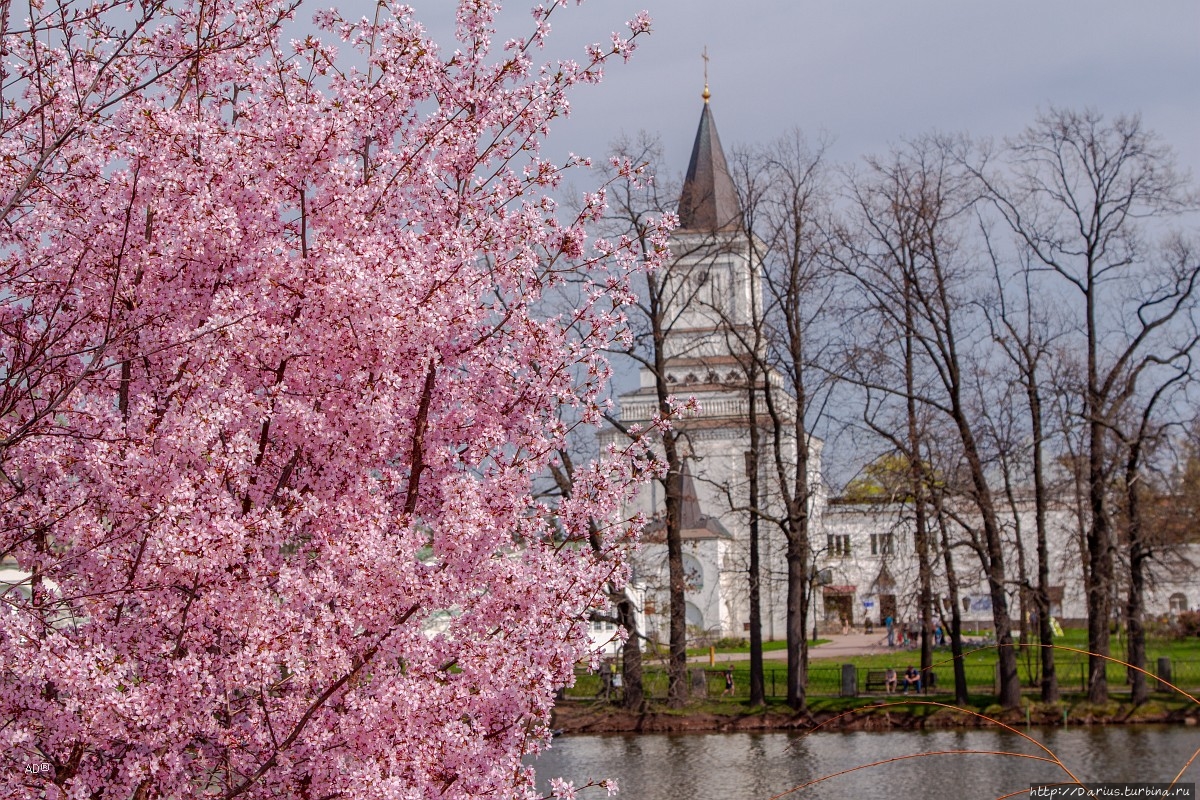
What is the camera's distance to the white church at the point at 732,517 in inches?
1454

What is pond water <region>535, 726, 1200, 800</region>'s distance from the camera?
23.2 m

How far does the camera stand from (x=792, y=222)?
37.3 m

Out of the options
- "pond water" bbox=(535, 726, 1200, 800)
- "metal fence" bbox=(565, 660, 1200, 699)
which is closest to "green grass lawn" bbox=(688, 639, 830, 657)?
"metal fence" bbox=(565, 660, 1200, 699)

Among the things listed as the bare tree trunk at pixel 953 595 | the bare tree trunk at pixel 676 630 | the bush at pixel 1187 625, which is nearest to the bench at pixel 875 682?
the bare tree trunk at pixel 953 595

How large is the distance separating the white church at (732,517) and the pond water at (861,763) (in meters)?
3.87

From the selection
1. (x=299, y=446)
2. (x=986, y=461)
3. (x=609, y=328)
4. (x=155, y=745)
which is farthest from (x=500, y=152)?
(x=986, y=461)

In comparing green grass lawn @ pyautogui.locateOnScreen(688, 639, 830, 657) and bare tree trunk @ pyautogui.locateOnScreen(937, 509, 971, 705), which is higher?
bare tree trunk @ pyautogui.locateOnScreen(937, 509, 971, 705)

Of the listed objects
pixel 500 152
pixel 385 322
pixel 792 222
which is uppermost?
pixel 792 222

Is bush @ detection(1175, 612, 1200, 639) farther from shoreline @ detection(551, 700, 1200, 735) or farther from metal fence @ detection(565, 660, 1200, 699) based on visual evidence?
shoreline @ detection(551, 700, 1200, 735)

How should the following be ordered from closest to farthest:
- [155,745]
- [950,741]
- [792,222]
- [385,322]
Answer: [155,745] < [385,322] < [950,741] < [792,222]

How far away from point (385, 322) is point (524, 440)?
1231 millimetres

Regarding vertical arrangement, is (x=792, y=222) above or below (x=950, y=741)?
above

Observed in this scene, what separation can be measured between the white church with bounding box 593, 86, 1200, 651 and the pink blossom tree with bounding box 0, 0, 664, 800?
70.8 feet

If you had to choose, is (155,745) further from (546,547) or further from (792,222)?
(792,222)
